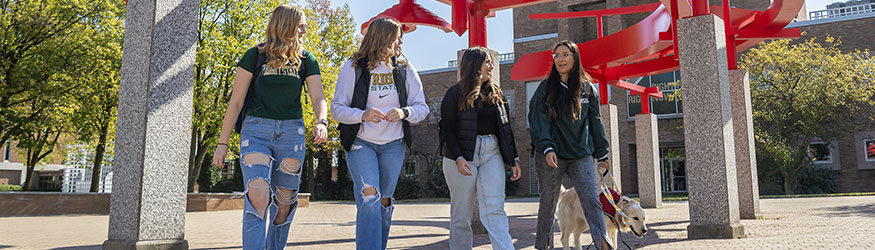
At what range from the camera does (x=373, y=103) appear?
3822 mm

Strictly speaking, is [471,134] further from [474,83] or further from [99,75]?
[99,75]

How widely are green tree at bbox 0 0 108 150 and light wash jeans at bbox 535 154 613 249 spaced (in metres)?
17.5

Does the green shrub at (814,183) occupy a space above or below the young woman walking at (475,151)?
below

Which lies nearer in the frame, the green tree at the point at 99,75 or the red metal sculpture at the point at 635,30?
the red metal sculpture at the point at 635,30

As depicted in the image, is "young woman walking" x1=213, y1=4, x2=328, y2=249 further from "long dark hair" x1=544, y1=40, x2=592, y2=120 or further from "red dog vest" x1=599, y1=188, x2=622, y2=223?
"red dog vest" x1=599, y1=188, x2=622, y2=223

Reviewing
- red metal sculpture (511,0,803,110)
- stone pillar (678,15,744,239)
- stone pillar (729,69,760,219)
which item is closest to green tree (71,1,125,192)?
red metal sculpture (511,0,803,110)

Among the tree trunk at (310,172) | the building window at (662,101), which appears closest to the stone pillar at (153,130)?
the tree trunk at (310,172)

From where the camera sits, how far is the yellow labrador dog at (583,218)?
16.7 ft

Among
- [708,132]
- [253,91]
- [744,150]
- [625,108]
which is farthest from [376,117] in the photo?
[625,108]

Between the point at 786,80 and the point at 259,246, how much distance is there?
82.5ft

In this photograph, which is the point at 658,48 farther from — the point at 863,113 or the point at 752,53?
the point at 863,113

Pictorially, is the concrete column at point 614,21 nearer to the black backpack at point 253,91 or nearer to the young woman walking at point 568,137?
the young woman walking at point 568,137

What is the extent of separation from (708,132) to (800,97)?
19418 mm

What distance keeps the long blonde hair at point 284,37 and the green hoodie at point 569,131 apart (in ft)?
6.53
